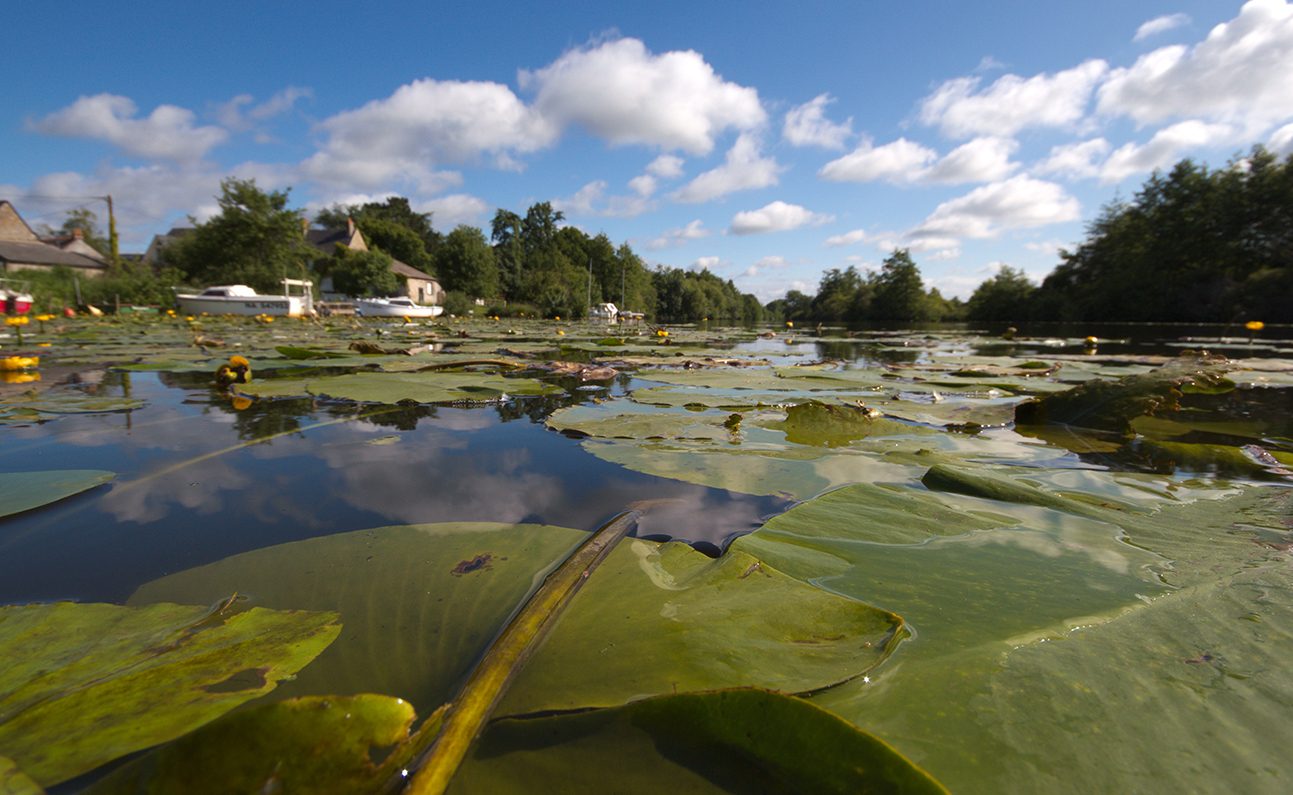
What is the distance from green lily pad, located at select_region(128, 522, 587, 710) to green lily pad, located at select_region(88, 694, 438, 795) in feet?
0.59

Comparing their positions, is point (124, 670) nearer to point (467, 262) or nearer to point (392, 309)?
point (392, 309)

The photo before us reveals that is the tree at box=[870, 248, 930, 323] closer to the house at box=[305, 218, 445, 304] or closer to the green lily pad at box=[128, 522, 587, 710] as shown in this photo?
the house at box=[305, 218, 445, 304]

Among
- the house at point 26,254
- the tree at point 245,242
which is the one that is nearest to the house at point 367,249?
the tree at point 245,242

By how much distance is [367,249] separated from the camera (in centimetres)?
3406

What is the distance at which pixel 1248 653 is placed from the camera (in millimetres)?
565

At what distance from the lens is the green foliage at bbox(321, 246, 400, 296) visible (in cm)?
2844

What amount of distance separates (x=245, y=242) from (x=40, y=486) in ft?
88.9

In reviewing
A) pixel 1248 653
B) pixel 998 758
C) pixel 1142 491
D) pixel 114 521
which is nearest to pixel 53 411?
pixel 114 521

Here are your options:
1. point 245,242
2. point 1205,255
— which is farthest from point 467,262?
point 1205,255

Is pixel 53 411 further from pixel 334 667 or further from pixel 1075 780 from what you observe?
pixel 1075 780

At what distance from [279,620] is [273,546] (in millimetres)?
316

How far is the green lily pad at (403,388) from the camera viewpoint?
7.23 ft

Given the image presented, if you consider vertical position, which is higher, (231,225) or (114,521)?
(231,225)

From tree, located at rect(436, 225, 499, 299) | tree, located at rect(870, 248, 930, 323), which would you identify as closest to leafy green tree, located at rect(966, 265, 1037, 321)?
tree, located at rect(870, 248, 930, 323)
